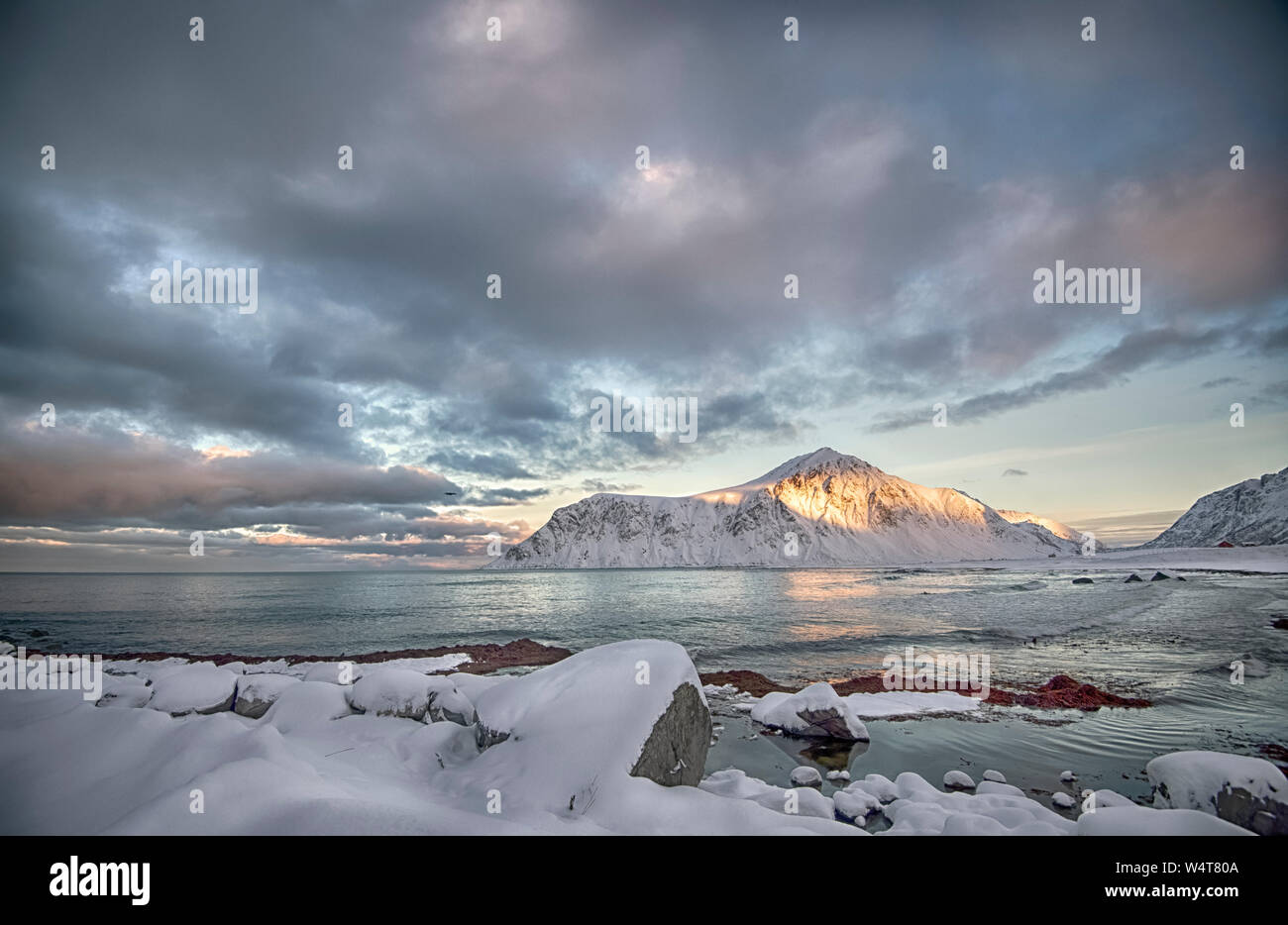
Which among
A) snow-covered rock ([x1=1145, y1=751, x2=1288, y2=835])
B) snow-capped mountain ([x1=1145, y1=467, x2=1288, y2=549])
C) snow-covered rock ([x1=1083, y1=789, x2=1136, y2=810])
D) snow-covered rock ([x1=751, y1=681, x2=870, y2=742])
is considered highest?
snow-covered rock ([x1=1145, y1=751, x2=1288, y2=835])

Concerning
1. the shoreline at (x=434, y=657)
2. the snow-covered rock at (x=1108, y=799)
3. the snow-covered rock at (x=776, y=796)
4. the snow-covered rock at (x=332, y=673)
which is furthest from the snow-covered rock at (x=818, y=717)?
the shoreline at (x=434, y=657)

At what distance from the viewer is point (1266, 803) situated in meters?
6.80

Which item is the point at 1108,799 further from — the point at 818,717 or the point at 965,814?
the point at 818,717

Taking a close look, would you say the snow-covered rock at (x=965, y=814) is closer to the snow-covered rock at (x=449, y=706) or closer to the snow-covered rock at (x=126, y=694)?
the snow-covered rock at (x=449, y=706)

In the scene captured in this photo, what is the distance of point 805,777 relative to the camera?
991 cm

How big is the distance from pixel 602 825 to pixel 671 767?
6.06ft

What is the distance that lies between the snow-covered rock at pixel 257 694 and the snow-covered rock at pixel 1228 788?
16123 millimetres

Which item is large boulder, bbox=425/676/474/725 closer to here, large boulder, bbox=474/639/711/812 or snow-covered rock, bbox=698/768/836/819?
large boulder, bbox=474/639/711/812

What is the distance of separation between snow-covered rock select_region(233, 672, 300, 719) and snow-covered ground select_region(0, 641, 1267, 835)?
0.10 metres

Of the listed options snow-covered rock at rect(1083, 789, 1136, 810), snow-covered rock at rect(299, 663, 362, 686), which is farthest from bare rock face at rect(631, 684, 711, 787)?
snow-covered rock at rect(299, 663, 362, 686)

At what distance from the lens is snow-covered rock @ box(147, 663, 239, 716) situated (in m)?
10.7

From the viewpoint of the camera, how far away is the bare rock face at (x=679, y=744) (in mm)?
7523

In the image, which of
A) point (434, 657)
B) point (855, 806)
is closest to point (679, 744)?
point (855, 806)
